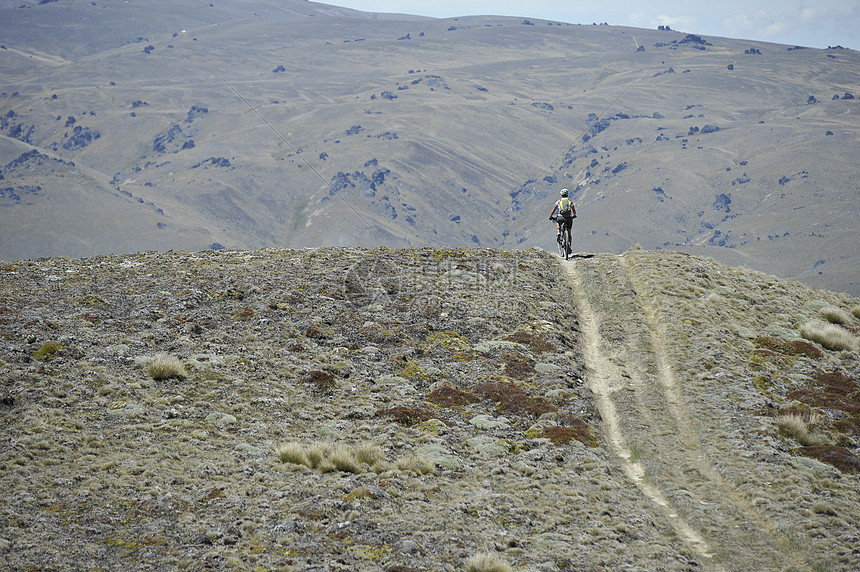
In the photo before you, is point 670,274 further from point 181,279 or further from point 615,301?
point 181,279

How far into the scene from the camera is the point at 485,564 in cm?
941

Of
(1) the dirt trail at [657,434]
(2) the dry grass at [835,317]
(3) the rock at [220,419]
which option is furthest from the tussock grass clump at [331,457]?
(2) the dry grass at [835,317]

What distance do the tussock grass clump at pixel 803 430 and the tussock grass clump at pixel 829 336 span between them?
6.51 meters

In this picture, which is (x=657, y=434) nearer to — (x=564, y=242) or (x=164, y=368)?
(x=164, y=368)

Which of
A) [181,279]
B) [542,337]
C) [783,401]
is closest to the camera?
[783,401]

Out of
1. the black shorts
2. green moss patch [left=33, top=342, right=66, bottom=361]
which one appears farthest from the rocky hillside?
the black shorts

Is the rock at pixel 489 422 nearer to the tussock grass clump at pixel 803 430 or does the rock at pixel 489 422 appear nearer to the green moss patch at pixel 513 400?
the green moss patch at pixel 513 400

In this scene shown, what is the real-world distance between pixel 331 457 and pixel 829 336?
53.9ft

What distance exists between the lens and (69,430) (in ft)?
39.7

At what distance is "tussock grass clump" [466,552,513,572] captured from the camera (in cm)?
936

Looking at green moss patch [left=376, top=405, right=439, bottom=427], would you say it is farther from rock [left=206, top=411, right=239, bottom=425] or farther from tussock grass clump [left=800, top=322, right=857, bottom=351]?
tussock grass clump [left=800, top=322, right=857, bottom=351]

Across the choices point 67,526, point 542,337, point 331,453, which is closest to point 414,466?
point 331,453

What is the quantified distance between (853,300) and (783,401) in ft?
45.5

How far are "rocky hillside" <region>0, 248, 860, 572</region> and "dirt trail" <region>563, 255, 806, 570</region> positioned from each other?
2.5 inches
